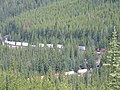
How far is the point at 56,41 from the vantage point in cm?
11844

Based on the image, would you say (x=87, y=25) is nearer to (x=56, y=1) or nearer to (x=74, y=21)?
(x=74, y=21)

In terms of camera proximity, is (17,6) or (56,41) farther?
(17,6)

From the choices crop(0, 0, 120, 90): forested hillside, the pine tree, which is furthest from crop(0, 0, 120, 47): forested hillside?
the pine tree

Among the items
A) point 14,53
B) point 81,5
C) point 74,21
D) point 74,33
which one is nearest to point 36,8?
point 81,5

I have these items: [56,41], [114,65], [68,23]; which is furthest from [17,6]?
[114,65]

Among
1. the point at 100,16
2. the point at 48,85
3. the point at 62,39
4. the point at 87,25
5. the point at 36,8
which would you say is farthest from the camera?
the point at 36,8

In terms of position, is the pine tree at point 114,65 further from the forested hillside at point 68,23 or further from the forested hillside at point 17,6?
the forested hillside at point 17,6

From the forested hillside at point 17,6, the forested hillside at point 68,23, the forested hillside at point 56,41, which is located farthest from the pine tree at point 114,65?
the forested hillside at point 17,6

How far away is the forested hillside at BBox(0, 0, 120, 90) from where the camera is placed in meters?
62.3

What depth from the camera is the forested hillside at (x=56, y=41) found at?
204ft

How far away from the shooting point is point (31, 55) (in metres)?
98.0

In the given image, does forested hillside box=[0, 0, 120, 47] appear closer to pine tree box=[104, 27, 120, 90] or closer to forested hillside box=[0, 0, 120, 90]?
forested hillside box=[0, 0, 120, 90]

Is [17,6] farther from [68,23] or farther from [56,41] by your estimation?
[56,41]

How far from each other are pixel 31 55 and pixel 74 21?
42.0 m
